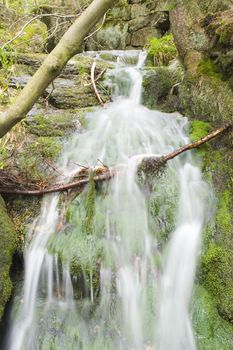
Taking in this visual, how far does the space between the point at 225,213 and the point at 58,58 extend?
267 centimetres

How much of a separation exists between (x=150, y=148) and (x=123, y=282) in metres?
2.21

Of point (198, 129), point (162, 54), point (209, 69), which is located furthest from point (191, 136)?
point (162, 54)

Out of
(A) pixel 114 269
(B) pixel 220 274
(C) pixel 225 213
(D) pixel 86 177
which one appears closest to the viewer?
(B) pixel 220 274

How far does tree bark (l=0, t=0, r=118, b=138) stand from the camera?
1390mm

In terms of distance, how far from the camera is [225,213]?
3504 mm

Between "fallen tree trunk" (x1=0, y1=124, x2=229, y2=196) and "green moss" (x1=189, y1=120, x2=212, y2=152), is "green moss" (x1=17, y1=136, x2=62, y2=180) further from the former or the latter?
"green moss" (x1=189, y1=120, x2=212, y2=152)

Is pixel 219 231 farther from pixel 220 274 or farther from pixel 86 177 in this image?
pixel 86 177

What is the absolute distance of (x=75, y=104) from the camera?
20.5 ft

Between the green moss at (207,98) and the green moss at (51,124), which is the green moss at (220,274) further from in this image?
the green moss at (51,124)

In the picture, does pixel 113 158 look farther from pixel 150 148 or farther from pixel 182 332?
pixel 182 332

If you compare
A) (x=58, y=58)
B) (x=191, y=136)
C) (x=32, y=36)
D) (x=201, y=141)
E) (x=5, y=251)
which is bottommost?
(x=5, y=251)

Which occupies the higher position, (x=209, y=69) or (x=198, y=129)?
(x=209, y=69)

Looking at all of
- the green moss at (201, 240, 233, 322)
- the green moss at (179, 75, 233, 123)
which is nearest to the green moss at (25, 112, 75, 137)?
the green moss at (179, 75, 233, 123)

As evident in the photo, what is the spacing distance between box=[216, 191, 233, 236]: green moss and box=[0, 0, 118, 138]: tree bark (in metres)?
2.54
